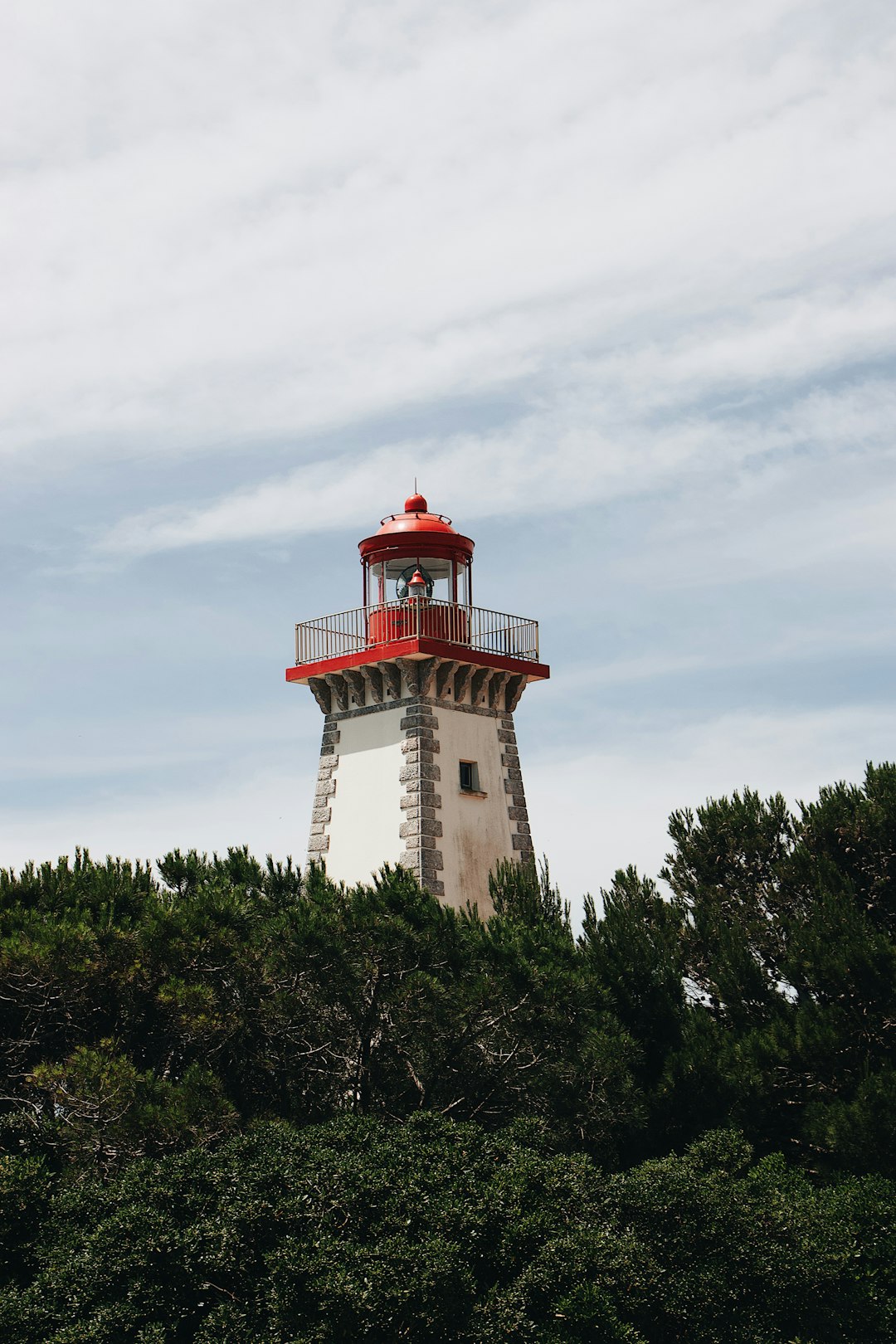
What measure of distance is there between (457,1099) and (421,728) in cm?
724

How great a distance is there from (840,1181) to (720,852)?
23.0 ft

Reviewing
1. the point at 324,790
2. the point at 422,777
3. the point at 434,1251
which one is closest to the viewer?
the point at 434,1251

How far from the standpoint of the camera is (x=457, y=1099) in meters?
18.0

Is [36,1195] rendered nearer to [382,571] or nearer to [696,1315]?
[696,1315]

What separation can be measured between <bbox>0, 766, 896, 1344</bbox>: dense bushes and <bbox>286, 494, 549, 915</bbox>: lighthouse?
7.61ft

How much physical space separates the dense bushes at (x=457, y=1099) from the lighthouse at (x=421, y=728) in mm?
2319

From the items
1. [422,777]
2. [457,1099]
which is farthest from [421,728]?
[457,1099]

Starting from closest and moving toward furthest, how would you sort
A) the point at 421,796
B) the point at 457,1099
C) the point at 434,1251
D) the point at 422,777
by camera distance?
the point at 434,1251 → the point at 457,1099 → the point at 421,796 → the point at 422,777

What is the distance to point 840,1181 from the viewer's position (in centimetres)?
1762

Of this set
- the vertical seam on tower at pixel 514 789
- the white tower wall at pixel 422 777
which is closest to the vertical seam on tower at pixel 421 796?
the white tower wall at pixel 422 777

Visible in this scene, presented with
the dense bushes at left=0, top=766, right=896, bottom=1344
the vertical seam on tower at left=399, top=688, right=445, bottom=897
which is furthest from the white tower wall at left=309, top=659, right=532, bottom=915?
the dense bushes at left=0, top=766, right=896, bottom=1344

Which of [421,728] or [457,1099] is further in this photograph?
[421,728]

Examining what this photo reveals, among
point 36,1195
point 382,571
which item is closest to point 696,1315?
point 36,1195

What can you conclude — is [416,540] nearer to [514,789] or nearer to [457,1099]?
[514,789]
